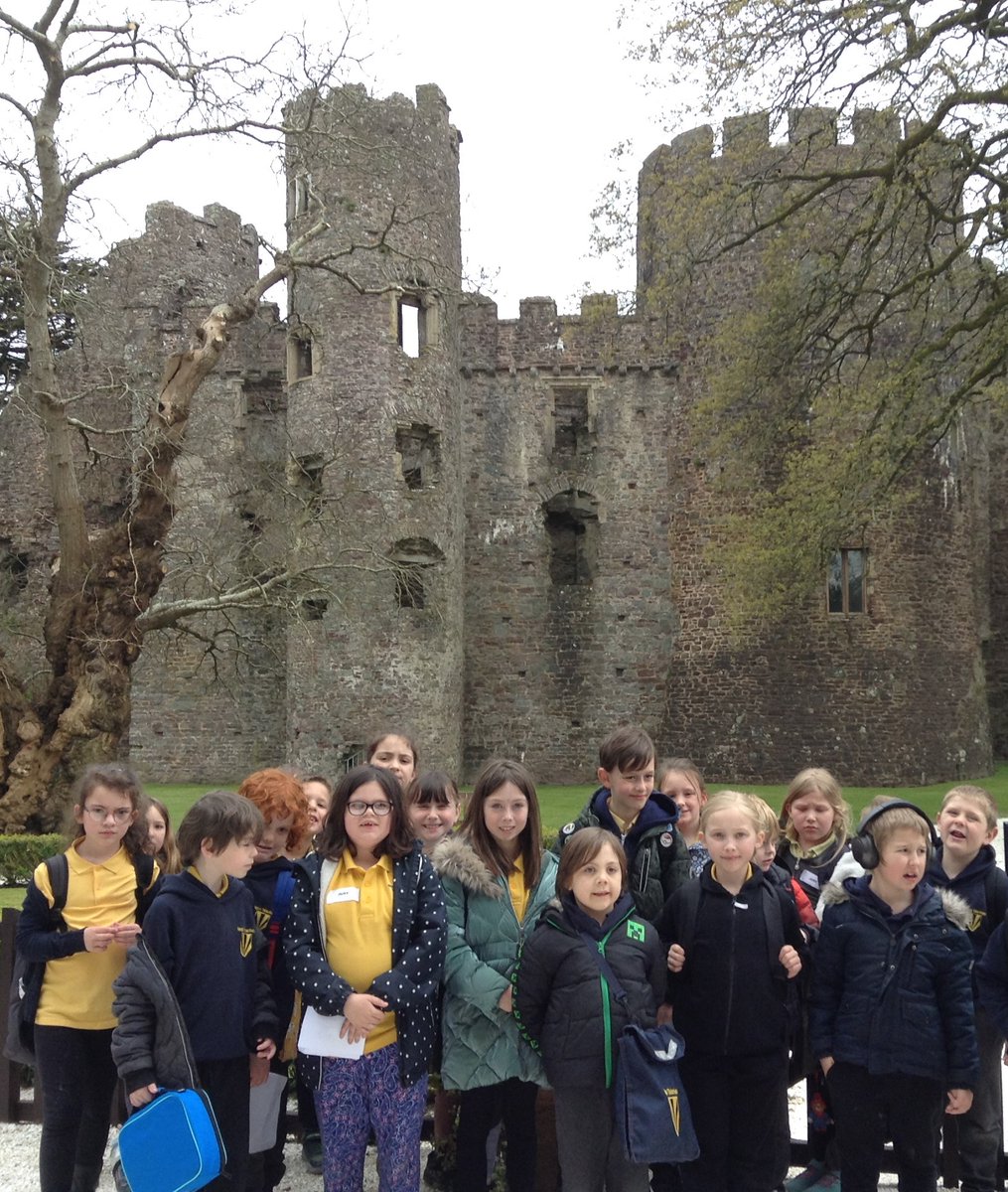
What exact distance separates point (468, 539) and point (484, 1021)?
631 inches

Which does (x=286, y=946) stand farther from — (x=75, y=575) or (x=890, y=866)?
(x=75, y=575)

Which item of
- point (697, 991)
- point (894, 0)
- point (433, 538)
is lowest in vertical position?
point (697, 991)

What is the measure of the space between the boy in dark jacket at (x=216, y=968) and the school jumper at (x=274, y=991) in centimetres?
13

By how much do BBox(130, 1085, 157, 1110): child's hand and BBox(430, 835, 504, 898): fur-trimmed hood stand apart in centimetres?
117

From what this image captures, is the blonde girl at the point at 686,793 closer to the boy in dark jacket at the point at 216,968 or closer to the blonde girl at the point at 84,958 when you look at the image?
the boy in dark jacket at the point at 216,968

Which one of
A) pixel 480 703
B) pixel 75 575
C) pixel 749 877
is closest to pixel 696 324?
pixel 480 703

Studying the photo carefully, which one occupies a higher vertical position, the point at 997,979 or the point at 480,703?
the point at 480,703

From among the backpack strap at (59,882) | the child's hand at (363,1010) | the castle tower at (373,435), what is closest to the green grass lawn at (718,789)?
the castle tower at (373,435)

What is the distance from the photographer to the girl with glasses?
3543mm

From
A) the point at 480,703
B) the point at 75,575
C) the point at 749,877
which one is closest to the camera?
the point at 749,877

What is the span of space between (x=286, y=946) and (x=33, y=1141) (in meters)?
2.23

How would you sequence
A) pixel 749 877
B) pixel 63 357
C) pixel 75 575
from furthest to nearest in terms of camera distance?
pixel 63 357 < pixel 75 575 < pixel 749 877

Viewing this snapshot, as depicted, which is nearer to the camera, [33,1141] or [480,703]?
[33,1141]

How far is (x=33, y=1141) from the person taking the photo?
480cm
